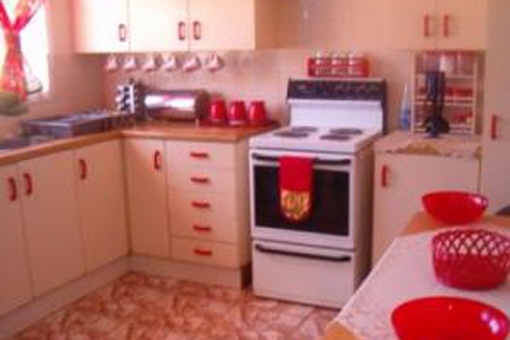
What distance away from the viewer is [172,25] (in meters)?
4.02

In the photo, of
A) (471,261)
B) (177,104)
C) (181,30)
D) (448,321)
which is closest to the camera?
(448,321)

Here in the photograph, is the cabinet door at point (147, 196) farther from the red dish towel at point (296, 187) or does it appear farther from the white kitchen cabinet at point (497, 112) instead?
the white kitchen cabinet at point (497, 112)

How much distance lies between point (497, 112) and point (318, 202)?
1.00 m

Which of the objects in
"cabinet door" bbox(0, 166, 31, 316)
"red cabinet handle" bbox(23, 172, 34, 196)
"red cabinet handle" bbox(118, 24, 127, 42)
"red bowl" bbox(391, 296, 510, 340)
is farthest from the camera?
"red cabinet handle" bbox(118, 24, 127, 42)

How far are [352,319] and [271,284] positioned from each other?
226 cm

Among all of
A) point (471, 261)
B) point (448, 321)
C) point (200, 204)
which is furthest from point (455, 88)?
point (448, 321)

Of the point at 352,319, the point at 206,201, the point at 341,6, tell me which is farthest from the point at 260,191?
the point at 352,319

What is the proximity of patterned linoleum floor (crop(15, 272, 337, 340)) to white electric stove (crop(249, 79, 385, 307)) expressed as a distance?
0.15 metres

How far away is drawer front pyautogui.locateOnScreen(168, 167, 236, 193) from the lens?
12.4ft

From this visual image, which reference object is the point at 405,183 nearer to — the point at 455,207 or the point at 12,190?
the point at 455,207

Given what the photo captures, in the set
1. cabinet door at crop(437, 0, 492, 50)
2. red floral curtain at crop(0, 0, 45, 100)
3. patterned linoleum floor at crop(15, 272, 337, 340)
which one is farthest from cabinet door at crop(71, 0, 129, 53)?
cabinet door at crop(437, 0, 492, 50)

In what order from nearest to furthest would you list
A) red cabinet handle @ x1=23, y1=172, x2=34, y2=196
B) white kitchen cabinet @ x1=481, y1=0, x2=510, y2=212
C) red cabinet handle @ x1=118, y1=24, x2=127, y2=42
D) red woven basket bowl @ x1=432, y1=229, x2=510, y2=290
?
red woven basket bowl @ x1=432, y1=229, x2=510, y2=290 < white kitchen cabinet @ x1=481, y1=0, x2=510, y2=212 < red cabinet handle @ x1=23, y1=172, x2=34, y2=196 < red cabinet handle @ x1=118, y1=24, x2=127, y2=42

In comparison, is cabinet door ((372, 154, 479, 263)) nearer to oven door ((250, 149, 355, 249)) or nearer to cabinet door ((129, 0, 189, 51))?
oven door ((250, 149, 355, 249))

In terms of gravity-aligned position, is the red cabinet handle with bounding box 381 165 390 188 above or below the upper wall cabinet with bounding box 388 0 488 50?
below
